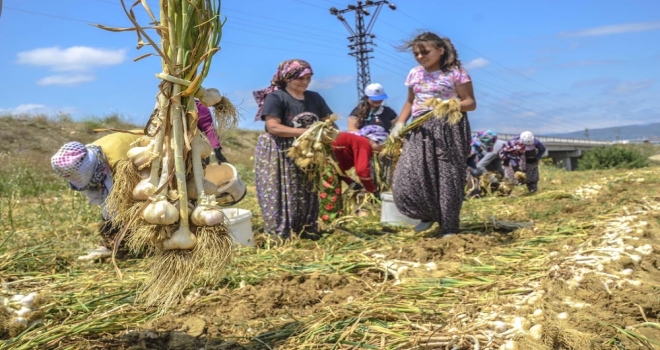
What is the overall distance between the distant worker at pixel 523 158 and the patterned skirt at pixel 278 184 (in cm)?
526

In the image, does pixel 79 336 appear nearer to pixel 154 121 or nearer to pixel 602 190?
pixel 154 121

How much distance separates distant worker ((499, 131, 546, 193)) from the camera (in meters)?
9.45

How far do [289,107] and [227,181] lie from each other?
99 centimetres

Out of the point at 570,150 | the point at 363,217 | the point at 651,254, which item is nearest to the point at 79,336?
the point at 651,254

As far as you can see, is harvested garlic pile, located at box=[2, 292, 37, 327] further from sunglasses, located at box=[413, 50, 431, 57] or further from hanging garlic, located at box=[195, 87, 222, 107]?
sunglasses, located at box=[413, 50, 431, 57]

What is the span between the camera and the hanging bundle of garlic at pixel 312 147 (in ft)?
16.6

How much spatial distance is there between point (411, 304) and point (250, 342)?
2.65 feet

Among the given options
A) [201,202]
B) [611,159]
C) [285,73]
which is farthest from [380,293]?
[611,159]

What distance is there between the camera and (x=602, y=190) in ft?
26.7

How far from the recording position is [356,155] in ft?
21.1

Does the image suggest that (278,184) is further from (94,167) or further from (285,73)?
(94,167)

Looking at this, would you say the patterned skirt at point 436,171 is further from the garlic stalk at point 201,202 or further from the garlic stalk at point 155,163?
the garlic stalk at point 155,163

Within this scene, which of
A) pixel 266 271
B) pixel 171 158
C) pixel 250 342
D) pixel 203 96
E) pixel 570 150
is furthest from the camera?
pixel 570 150

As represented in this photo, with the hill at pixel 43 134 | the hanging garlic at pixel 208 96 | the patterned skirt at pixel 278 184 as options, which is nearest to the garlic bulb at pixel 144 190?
the hanging garlic at pixel 208 96
